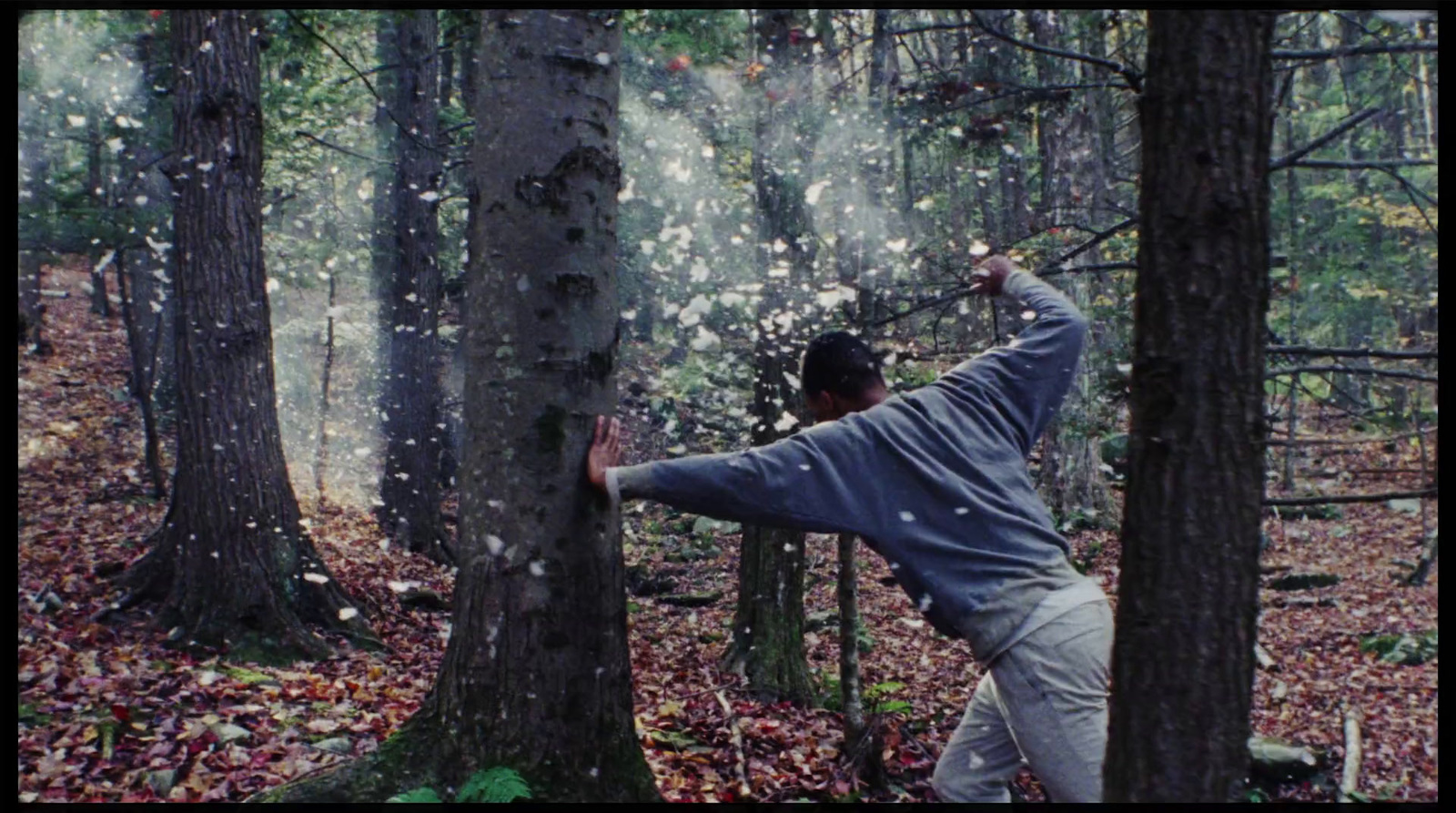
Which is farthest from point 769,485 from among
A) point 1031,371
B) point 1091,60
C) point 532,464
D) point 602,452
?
point 1091,60

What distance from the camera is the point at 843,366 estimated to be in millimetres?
3699

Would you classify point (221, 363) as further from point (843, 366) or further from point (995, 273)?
point (995, 273)

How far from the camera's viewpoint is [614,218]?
356cm

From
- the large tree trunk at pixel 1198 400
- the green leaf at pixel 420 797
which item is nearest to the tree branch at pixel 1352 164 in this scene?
the large tree trunk at pixel 1198 400

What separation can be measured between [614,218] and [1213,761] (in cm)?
259

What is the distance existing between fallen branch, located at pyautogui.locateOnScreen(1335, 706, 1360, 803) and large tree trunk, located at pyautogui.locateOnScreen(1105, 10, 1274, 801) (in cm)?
450

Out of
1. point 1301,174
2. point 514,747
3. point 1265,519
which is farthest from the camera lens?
point 1301,174

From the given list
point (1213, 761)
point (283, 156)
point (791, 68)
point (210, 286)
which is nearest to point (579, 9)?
point (1213, 761)

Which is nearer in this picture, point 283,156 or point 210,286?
point 210,286

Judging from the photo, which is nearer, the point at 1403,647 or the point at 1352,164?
the point at 1352,164

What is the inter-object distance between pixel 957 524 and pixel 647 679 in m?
3.90

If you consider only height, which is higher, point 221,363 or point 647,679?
point 221,363

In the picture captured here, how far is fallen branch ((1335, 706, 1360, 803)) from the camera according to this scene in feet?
18.7
